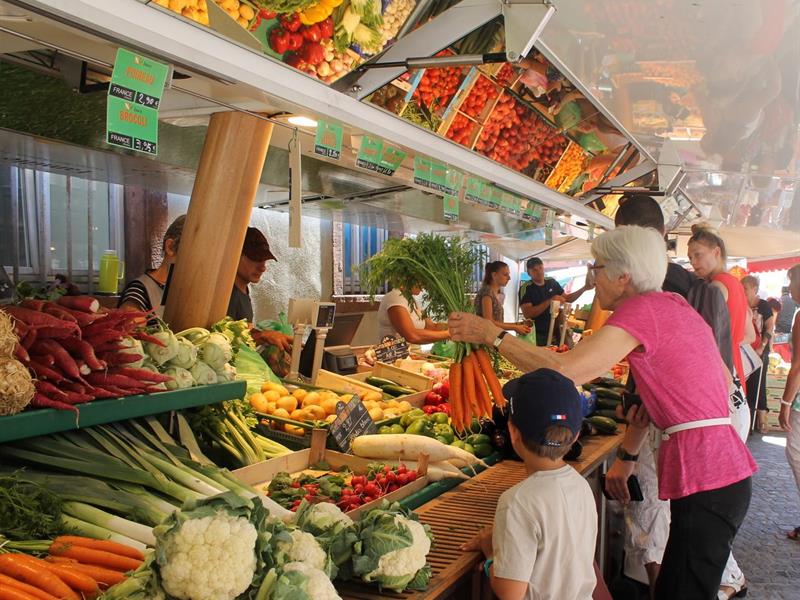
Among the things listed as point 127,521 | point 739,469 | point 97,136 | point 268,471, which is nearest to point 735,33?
point 739,469

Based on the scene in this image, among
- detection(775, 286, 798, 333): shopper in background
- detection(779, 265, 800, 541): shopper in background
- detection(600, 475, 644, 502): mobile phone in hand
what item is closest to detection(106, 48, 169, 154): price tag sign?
detection(600, 475, 644, 502): mobile phone in hand

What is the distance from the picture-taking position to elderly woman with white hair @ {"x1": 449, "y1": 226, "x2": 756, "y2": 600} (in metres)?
3.26

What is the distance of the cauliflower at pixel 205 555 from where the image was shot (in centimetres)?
175

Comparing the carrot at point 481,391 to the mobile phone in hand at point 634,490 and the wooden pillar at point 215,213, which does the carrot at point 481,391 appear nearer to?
the mobile phone in hand at point 634,490

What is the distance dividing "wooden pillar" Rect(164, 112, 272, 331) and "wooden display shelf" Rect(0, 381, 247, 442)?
0.93m

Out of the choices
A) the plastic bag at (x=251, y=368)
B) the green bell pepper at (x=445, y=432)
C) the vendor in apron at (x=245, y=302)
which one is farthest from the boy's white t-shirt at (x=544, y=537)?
the vendor in apron at (x=245, y=302)

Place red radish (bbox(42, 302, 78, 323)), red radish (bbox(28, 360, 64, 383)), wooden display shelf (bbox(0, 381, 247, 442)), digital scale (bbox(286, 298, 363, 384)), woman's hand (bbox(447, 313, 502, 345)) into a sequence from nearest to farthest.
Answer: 1. wooden display shelf (bbox(0, 381, 247, 442))
2. red radish (bbox(28, 360, 64, 383))
3. red radish (bbox(42, 302, 78, 323))
4. woman's hand (bbox(447, 313, 502, 345))
5. digital scale (bbox(286, 298, 363, 384))

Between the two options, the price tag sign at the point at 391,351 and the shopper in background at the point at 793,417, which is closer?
the price tag sign at the point at 391,351

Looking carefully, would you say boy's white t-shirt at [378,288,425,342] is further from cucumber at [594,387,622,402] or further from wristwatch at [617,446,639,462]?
wristwatch at [617,446,639,462]

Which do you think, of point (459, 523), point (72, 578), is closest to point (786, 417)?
point (459, 523)

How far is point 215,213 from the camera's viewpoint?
3.89 meters

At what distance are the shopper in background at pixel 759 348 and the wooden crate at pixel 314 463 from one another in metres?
8.95

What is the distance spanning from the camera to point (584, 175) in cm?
713

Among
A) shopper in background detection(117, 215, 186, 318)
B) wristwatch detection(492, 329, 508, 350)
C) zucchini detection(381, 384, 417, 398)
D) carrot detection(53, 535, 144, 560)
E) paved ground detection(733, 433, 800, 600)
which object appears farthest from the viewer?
paved ground detection(733, 433, 800, 600)
